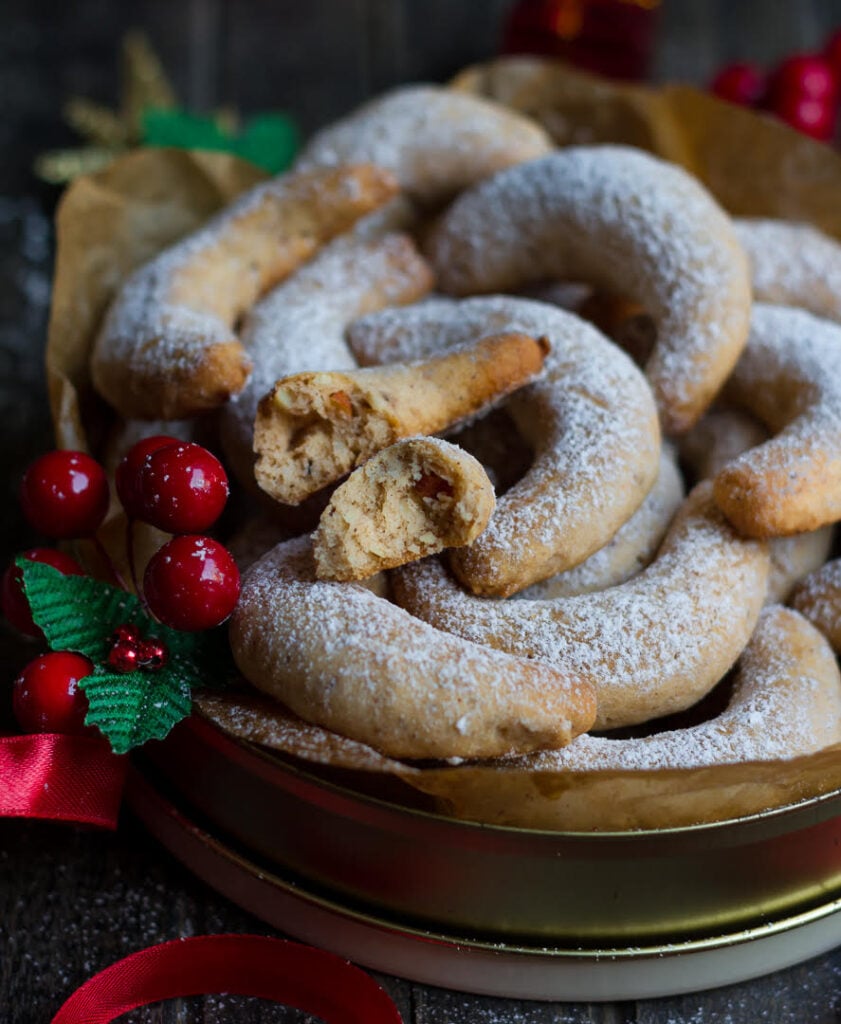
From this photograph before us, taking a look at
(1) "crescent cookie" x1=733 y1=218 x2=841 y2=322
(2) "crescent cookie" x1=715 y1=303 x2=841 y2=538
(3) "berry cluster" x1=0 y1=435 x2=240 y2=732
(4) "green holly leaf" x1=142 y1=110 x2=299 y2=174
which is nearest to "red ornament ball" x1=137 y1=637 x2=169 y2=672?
(3) "berry cluster" x1=0 y1=435 x2=240 y2=732

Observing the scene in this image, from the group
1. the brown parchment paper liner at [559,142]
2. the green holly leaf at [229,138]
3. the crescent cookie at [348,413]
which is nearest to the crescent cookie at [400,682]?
the brown parchment paper liner at [559,142]

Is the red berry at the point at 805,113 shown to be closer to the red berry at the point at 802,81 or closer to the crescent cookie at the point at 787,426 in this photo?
the red berry at the point at 802,81

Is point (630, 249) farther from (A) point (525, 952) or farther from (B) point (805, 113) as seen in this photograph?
(B) point (805, 113)

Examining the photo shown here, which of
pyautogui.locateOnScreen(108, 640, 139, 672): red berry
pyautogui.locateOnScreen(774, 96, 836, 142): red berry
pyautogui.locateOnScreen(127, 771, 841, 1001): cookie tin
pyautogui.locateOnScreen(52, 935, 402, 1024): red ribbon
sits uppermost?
pyautogui.locateOnScreen(774, 96, 836, 142): red berry

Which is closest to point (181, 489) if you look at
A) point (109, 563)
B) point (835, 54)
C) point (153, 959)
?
point (109, 563)

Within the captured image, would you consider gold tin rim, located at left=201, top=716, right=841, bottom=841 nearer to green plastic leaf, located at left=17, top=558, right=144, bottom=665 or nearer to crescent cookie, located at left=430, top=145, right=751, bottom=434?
green plastic leaf, located at left=17, top=558, right=144, bottom=665
